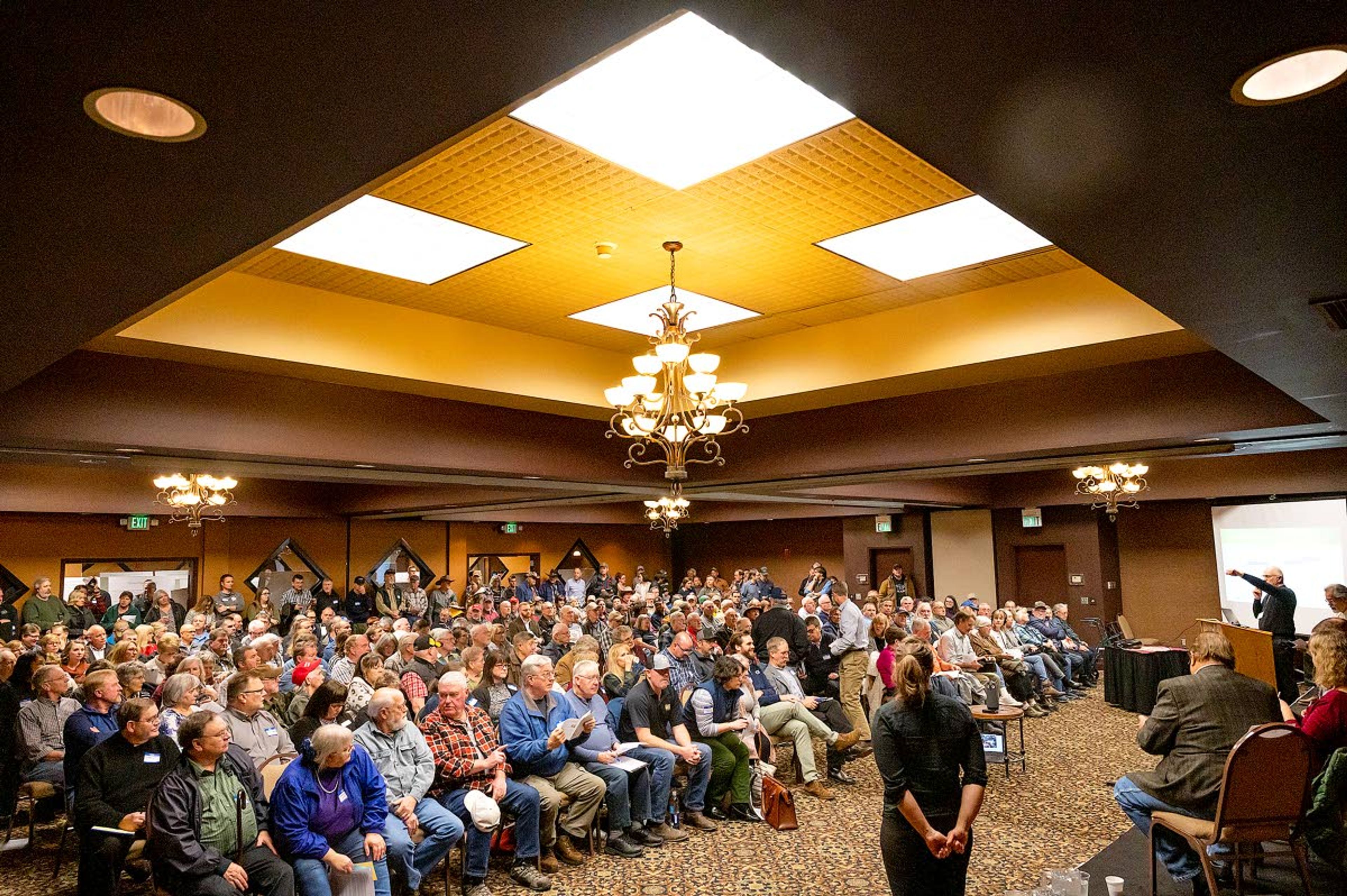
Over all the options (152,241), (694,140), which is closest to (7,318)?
(152,241)

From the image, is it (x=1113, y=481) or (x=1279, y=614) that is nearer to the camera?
(x=1279, y=614)

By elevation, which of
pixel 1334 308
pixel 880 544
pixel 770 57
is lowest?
pixel 880 544

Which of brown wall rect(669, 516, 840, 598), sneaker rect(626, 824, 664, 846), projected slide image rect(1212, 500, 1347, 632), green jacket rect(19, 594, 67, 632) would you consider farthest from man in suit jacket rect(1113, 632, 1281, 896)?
brown wall rect(669, 516, 840, 598)

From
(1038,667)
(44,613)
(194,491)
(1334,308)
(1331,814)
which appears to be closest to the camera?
(1334,308)

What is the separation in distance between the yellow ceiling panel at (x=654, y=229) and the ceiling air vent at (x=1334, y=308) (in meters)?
1.41

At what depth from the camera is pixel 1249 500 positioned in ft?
40.7

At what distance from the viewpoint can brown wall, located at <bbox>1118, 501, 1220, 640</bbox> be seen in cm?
1317

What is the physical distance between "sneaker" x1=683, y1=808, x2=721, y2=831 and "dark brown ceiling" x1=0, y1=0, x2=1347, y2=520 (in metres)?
4.26

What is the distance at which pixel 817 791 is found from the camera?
20.4 ft

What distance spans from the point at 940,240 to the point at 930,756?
8.58 feet

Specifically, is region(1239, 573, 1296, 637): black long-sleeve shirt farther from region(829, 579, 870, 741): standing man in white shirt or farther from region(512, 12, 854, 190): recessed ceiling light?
region(512, 12, 854, 190): recessed ceiling light

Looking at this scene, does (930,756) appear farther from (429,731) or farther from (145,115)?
(145,115)

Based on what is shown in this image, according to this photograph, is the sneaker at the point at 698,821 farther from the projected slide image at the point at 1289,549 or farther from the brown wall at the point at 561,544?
the brown wall at the point at 561,544

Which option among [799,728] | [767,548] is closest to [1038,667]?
[799,728]
